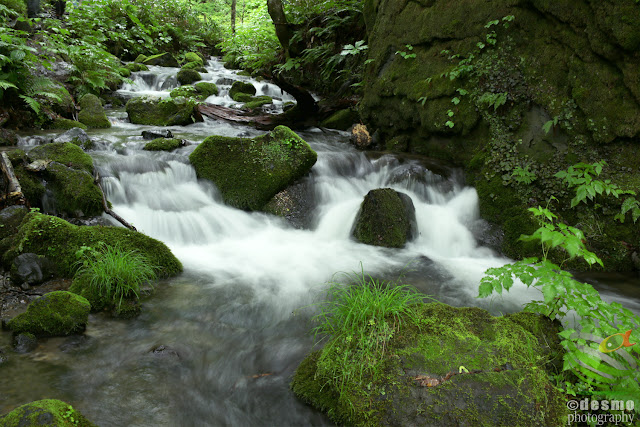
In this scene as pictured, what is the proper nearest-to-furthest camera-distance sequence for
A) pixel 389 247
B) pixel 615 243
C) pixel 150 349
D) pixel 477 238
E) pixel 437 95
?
pixel 150 349, pixel 615 243, pixel 389 247, pixel 477 238, pixel 437 95

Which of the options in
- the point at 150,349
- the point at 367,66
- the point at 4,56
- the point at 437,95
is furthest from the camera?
the point at 367,66

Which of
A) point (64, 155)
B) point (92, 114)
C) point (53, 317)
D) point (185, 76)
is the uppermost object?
point (185, 76)

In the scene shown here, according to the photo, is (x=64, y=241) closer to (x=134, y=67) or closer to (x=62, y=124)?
(x=62, y=124)

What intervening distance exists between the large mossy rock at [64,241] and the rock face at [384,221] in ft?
10.0

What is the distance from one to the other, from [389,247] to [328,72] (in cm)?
857

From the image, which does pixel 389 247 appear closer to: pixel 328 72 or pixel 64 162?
pixel 64 162

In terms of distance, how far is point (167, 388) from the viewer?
108 inches

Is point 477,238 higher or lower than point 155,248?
lower

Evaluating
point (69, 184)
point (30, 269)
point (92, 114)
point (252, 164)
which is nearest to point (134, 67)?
point (92, 114)

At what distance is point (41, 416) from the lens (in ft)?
6.04

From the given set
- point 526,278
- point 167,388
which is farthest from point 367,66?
point 167,388

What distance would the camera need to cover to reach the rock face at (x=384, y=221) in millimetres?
5777

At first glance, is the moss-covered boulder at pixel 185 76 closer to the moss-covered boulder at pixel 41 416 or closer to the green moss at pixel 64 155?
the green moss at pixel 64 155

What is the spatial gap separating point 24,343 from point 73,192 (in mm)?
2659
